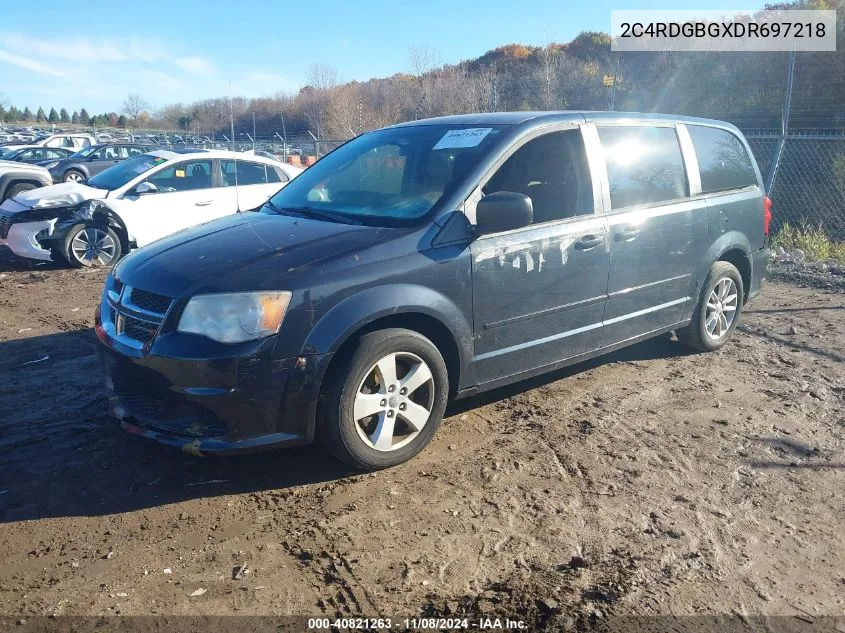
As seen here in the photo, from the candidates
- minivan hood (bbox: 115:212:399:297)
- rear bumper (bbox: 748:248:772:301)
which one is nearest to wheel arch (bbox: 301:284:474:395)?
minivan hood (bbox: 115:212:399:297)

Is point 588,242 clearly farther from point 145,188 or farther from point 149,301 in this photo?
point 145,188

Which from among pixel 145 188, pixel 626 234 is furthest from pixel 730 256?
pixel 145 188

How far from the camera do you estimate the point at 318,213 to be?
450cm

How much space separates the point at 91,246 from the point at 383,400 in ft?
23.3

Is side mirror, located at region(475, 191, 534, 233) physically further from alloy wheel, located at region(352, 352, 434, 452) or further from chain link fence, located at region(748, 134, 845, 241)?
chain link fence, located at region(748, 134, 845, 241)

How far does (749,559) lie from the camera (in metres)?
3.09

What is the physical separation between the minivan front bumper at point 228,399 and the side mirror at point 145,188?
645cm

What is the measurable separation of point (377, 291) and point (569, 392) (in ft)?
6.51

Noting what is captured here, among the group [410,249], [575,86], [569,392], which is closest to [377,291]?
[410,249]

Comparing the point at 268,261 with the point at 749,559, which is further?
the point at 268,261

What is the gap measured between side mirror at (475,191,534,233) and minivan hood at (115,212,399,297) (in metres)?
0.51

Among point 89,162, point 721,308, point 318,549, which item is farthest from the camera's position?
point 89,162

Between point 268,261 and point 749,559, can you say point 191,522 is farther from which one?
point 749,559

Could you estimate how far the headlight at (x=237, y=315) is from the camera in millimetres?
3439
